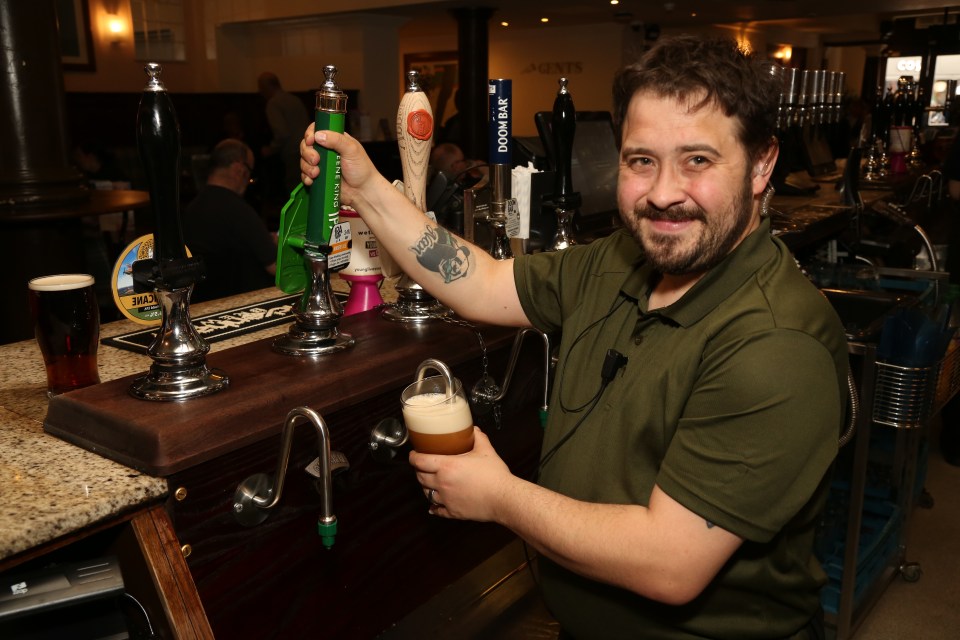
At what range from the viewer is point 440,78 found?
1572 centimetres

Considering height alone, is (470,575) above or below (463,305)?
Answer: below

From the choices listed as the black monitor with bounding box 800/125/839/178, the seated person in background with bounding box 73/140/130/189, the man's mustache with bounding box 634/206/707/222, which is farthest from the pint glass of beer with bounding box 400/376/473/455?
the seated person in background with bounding box 73/140/130/189

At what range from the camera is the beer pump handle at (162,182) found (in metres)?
1.08

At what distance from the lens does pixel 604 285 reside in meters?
1.40

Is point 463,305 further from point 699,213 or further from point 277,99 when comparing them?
point 277,99

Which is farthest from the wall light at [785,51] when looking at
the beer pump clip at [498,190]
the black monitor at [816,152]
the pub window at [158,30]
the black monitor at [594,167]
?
the beer pump clip at [498,190]

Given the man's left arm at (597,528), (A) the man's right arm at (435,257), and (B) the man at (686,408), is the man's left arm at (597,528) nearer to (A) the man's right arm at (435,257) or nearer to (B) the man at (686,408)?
(B) the man at (686,408)

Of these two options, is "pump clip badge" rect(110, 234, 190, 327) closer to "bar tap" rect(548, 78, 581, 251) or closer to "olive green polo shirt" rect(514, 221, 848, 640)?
"olive green polo shirt" rect(514, 221, 848, 640)

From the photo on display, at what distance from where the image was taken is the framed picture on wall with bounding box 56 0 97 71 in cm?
1059

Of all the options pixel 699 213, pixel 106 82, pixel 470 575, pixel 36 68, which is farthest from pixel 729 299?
pixel 106 82

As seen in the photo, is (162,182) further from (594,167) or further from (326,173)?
(594,167)

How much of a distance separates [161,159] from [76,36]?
11282 millimetres

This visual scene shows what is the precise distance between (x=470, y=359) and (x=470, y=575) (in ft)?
1.65

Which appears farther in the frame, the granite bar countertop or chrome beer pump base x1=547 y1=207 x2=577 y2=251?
chrome beer pump base x1=547 y1=207 x2=577 y2=251
